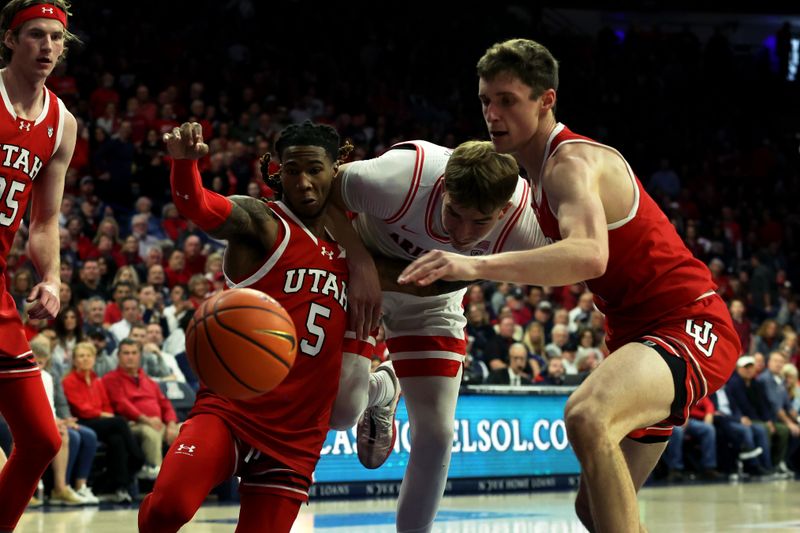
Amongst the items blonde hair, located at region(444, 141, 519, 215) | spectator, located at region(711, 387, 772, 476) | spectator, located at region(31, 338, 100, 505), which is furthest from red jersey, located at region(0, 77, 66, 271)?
spectator, located at region(711, 387, 772, 476)

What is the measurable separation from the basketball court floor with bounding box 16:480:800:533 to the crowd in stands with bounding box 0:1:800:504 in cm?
106

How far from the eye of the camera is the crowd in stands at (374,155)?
10.3 meters

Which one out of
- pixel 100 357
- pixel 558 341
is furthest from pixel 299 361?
pixel 558 341

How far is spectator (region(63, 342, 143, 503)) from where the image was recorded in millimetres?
9695

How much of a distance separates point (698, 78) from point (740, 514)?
16.0 m

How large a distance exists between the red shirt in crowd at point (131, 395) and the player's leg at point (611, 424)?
634cm

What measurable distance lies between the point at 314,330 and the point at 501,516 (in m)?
4.90

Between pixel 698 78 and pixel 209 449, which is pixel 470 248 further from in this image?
pixel 698 78

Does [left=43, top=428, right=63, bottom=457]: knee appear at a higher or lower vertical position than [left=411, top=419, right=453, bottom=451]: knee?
higher

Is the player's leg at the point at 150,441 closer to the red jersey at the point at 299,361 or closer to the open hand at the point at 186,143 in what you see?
the red jersey at the point at 299,361

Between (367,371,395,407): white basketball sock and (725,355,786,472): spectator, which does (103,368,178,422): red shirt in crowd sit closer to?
(367,371,395,407): white basketball sock

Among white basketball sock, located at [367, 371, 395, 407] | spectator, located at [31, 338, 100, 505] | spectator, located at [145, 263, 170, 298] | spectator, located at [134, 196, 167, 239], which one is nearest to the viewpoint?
white basketball sock, located at [367, 371, 395, 407]

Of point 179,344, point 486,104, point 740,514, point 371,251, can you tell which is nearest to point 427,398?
point 371,251

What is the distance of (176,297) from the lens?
1125 centimetres
